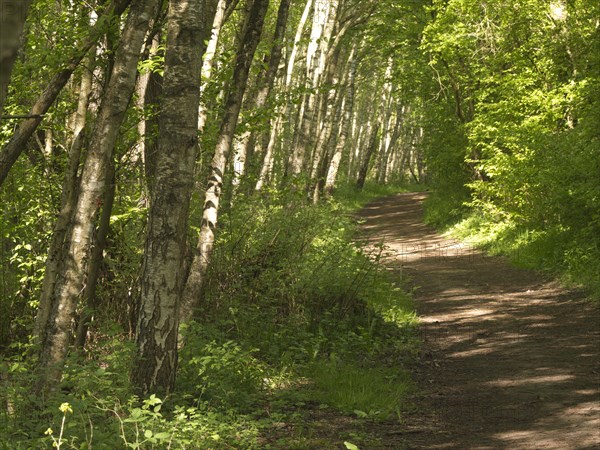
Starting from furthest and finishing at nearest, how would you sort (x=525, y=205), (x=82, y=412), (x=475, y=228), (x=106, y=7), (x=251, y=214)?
(x=475, y=228)
(x=525, y=205)
(x=251, y=214)
(x=106, y=7)
(x=82, y=412)

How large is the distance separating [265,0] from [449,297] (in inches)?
248

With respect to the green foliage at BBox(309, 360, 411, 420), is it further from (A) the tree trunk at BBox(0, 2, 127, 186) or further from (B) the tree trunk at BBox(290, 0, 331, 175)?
(B) the tree trunk at BBox(290, 0, 331, 175)

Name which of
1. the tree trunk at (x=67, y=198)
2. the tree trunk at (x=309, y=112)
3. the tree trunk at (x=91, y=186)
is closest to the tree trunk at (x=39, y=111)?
the tree trunk at (x=67, y=198)

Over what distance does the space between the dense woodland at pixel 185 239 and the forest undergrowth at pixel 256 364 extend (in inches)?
1.2

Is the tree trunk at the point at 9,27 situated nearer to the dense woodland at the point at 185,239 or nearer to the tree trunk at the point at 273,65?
the dense woodland at the point at 185,239

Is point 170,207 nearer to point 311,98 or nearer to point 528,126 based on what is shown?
point 311,98

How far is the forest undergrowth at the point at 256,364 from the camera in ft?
17.9

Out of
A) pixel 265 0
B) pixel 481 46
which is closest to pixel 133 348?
pixel 265 0

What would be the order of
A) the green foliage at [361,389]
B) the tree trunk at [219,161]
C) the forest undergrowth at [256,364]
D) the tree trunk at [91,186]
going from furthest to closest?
the tree trunk at [219,161]
the green foliage at [361,389]
the tree trunk at [91,186]
the forest undergrowth at [256,364]

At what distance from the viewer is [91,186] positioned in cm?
701

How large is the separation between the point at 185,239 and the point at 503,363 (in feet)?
13.8

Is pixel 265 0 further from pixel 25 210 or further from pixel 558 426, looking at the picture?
pixel 558 426

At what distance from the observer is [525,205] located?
1850 centimetres

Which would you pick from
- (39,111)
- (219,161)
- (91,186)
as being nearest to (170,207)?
(91,186)
